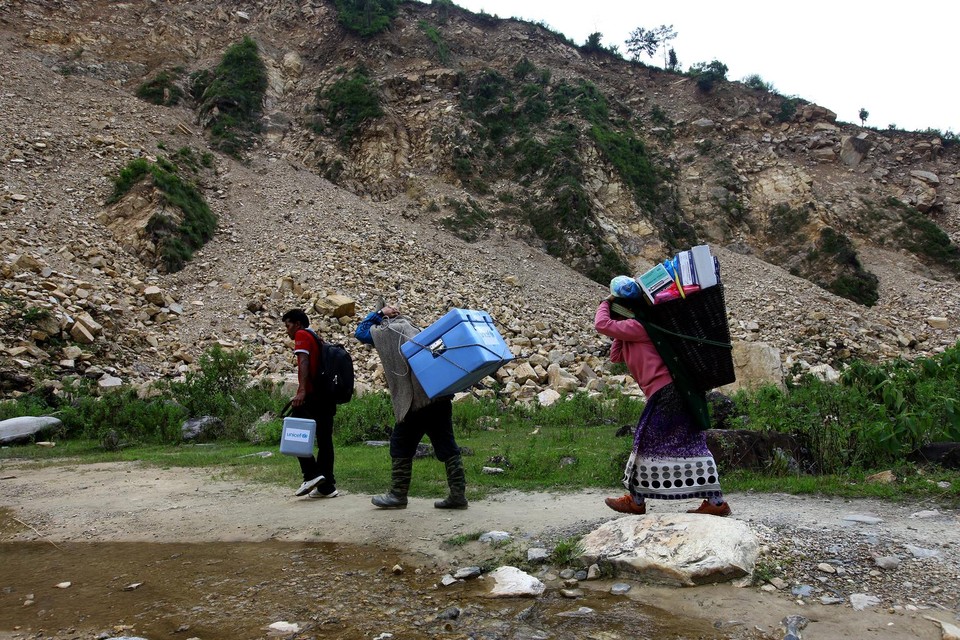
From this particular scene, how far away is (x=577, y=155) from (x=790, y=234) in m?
9.71

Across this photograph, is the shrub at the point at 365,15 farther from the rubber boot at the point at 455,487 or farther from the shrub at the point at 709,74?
the rubber boot at the point at 455,487

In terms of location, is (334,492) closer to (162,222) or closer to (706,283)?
(706,283)

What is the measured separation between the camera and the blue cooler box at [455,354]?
13.4 ft

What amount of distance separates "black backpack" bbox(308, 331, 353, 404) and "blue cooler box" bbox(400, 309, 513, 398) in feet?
2.80

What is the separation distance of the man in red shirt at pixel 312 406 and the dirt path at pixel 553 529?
0.15 meters

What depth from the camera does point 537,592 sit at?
3039mm

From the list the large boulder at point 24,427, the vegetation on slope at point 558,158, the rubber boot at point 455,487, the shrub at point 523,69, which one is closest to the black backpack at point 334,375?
the rubber boot at point 455,487

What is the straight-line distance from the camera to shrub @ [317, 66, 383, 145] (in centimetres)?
2586

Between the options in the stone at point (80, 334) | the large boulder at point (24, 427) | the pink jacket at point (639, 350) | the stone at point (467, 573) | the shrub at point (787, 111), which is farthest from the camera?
the shrub at point (787, 111)

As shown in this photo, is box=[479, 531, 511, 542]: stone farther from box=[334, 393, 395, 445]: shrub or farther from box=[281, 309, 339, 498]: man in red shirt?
box=[334, 393, 395, 445]: shrub

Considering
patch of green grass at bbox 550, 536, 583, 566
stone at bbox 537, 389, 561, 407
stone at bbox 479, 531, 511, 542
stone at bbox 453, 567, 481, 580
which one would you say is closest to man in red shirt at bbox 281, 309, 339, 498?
stone at bbox 479, 531, 511, 542

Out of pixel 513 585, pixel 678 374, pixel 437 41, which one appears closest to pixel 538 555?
pixel 513 585

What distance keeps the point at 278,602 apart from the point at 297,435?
189 cm

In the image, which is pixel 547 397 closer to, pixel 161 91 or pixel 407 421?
pixel 407 421
